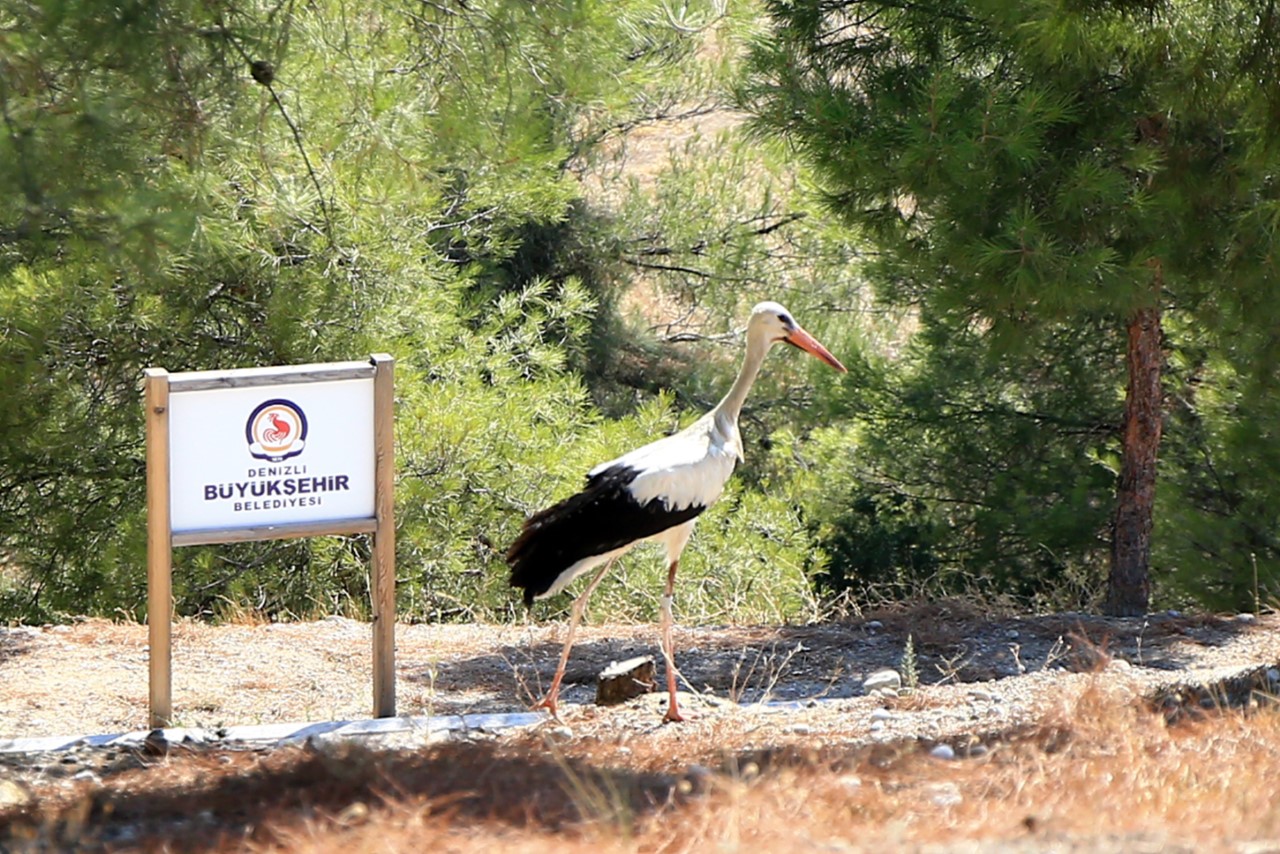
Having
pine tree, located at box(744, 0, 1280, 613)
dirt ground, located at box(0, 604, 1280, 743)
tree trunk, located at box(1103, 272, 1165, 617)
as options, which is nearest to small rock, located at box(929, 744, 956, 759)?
dirt ground, located at box(0, 604, 1280, 743)

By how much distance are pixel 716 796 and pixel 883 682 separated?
260 centimetres

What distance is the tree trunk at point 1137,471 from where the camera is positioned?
8.91 m

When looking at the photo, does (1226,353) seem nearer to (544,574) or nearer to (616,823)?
(544,574)

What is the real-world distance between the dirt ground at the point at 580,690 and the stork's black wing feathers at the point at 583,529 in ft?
1.71

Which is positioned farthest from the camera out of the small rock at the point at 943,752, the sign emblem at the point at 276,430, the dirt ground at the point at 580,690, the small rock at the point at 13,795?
the sign emblem at the point at 276,430

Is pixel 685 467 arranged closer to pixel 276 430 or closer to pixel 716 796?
pixel 276 430

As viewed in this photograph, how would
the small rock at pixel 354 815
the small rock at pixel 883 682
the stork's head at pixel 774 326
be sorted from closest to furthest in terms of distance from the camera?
the small rock at pixel 354 815 → the small rock at pixel 883 682 → the stork's head at pixel 774 326

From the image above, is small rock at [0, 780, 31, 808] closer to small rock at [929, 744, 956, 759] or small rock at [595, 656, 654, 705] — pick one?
small rock at [595, 656, 654, 705]

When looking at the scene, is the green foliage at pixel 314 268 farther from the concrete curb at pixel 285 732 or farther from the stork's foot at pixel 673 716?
the stork's foot at pixel 673 716

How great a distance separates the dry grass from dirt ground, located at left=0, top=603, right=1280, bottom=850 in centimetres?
3

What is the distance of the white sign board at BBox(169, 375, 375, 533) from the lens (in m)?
6.15

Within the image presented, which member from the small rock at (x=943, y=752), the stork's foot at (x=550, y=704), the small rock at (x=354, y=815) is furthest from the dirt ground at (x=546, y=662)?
the small rock at (x=354, y=815)

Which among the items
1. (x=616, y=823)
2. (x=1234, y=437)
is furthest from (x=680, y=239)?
(x=616, y=823)

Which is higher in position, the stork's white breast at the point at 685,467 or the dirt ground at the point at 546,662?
the stork's white breast at the point at 685,467
